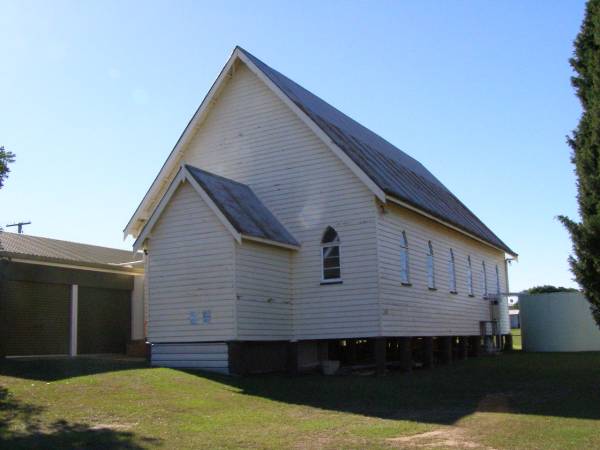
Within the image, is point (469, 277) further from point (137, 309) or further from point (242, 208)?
point (137, 309)

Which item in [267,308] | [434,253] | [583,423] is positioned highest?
[434,253]

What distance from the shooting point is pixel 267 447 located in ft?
35.5

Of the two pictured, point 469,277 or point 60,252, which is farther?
point 469,277

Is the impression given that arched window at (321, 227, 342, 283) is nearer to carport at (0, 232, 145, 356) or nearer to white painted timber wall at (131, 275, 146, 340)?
carport at (0, 232, 145, 356)

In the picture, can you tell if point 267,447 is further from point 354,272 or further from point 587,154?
point 354,272

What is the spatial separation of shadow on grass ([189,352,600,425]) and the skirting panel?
910 mm

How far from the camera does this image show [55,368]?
1841 centimetres

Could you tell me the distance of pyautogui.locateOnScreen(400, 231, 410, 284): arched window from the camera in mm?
23422

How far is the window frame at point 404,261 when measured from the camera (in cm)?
2342

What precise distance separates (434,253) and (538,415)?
13.1 m

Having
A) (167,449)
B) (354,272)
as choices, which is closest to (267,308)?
(354,272)

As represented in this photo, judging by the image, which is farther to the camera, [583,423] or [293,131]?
[293,131]

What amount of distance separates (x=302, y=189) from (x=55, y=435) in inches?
523

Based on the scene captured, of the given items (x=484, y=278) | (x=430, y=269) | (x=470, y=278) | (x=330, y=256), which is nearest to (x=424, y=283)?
(x=430, y=269)
